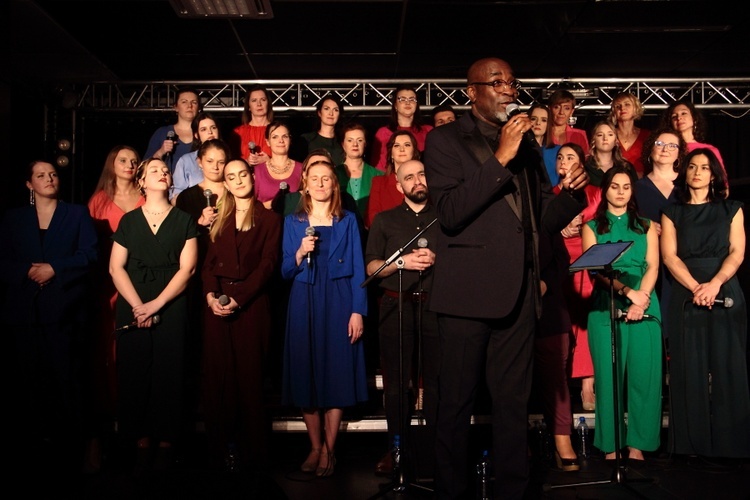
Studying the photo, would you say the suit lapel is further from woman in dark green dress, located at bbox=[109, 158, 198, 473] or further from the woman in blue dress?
woman in dark green dress, located at bbox=[109, 158, 198, 473]

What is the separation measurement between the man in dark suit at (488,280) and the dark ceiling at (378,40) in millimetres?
4105

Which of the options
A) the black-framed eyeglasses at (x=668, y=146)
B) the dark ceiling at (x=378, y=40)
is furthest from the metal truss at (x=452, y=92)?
the black-framed eyeglasses at (x=668, y=146)

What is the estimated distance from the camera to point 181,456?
458 cm

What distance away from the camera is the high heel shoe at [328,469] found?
4.38 m

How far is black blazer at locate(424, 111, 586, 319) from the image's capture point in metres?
2.98

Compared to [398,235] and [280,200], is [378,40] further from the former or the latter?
[398,235]

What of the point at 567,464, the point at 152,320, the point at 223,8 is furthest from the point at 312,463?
the point at 223,8

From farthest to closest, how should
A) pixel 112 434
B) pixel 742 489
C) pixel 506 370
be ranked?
pixel 112 434
pixel 742 489
pixel 506 370

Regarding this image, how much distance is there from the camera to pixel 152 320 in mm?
4461

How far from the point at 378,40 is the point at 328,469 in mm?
4749

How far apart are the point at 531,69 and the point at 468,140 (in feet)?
19.3

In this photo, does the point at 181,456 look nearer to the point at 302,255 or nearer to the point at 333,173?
the point at 302,255

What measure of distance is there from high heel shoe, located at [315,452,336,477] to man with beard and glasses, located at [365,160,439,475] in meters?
0.26

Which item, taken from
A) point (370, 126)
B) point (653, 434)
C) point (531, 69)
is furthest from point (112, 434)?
point (531, 69)
